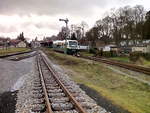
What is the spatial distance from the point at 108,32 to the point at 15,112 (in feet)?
277

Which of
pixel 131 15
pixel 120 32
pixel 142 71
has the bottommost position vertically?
pixel 142 71

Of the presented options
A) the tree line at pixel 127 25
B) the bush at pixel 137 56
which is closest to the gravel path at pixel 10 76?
the bush at pixel 137 56

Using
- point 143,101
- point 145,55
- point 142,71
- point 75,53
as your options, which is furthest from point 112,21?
point 143,101

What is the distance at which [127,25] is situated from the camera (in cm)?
7800

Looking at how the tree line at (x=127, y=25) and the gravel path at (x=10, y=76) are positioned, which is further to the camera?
the tree line at (x=127, y=25)

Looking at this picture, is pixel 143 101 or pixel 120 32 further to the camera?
pixel 120 32

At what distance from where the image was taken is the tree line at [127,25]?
78750mm

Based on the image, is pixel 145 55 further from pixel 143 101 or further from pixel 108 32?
pixel 108 32

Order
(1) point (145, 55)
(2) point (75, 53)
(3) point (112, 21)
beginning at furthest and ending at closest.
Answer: (3) point (112, 21) < (2) point (75, 53) < (1) point (145, 55)

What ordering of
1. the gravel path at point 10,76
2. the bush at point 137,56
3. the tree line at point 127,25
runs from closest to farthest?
the gravel path at point 10,76, the bush at point 137,56, the tree line at point 127,25

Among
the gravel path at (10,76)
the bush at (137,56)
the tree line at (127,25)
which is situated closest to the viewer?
the gravel path at (10,76)

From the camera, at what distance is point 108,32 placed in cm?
9069

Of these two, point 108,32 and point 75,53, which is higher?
point 108,32

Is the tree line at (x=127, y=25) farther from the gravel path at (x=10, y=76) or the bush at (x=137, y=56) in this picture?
the gravel path at (x=10, y=76)
